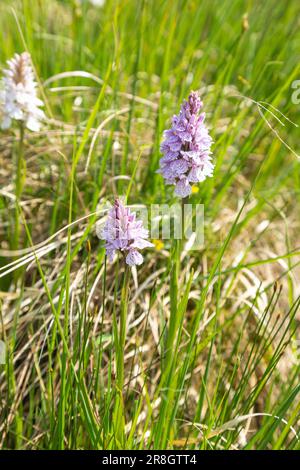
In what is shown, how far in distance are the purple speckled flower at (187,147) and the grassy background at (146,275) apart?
0.15m

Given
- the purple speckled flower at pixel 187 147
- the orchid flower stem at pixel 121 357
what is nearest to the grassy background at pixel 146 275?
the orchid flower stem at pixel 121 357

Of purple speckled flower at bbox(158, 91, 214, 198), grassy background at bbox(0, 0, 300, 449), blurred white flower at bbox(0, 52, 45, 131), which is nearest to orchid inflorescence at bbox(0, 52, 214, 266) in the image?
purple speckled flower at bbox(158, 91, 214, 198)

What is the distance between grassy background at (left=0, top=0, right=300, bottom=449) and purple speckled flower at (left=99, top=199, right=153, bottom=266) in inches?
4.4

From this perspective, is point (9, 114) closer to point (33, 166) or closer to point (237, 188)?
point (33, 166)

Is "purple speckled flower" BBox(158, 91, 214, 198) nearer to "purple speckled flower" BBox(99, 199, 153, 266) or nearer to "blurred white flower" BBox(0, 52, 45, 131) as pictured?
"purple speckled flower" BBox(99, 199, 153, 266)

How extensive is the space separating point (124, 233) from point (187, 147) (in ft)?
0.85

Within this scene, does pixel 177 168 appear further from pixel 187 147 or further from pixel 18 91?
pixel 18 91

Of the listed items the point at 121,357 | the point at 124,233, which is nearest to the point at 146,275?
the point at 121,357

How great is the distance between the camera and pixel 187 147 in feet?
4.77

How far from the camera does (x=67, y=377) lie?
5.36 feet

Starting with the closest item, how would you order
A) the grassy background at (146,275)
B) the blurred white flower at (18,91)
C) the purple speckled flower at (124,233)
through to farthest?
the purple speckled flower at (124,233), the grassy background at (146,275), the blurred white flower at (18,91)

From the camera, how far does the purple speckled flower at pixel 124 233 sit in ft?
4.61

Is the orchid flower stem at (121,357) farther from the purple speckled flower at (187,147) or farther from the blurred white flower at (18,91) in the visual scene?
the blurred white flower at (18,91)

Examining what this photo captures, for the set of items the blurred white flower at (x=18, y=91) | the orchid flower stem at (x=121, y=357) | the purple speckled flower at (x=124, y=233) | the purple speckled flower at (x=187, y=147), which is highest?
the blurred white flower at (x=18, y=91)
